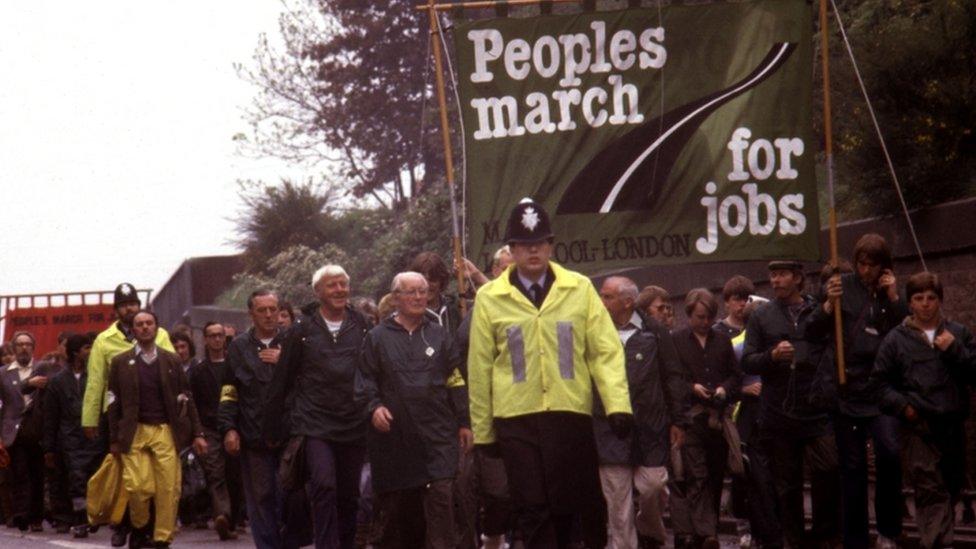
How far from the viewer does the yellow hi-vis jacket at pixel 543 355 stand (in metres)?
11.5

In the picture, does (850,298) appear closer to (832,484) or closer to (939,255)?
(832,484)

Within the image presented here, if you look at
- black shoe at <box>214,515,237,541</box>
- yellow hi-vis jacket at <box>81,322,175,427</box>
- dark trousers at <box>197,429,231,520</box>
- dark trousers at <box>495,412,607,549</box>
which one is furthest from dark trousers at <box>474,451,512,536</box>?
dark trousers at <box>197,429,231,520</box>

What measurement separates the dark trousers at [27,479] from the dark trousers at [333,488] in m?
10.3

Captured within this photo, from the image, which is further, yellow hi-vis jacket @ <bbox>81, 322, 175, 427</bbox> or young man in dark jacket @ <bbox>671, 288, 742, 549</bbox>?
yellow hi-vis jacket @ <bbox>81, 322, 175, 427</bbox>

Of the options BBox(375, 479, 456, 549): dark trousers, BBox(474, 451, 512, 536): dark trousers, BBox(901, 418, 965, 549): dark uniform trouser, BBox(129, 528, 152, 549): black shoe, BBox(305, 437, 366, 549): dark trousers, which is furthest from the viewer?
BBox(129, 528, 152, 549): black shoe

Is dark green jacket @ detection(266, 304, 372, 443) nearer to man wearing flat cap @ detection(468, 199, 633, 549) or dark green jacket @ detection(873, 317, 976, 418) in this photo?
man wearing flat cap @ detection(468, 199, 633, 549)

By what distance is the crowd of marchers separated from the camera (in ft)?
38.0

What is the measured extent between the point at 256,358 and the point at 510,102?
2452mm

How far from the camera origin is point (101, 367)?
17734mm

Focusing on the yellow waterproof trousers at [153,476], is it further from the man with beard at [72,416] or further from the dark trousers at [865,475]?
the dark trousers at [865,475]

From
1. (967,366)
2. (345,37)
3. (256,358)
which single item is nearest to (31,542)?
(256,358)

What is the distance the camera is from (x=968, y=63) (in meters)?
19.8

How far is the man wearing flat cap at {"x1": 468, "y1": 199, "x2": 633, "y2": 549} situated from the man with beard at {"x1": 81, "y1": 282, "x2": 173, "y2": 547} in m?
6.41

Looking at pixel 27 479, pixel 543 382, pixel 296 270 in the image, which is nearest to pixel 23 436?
pixel 27 479
